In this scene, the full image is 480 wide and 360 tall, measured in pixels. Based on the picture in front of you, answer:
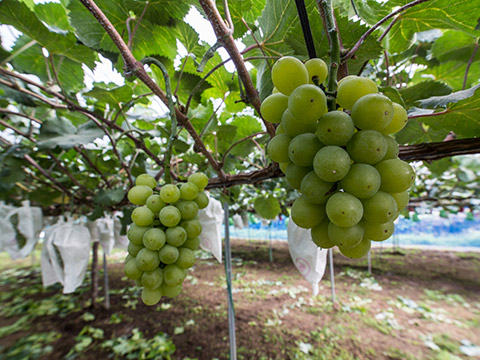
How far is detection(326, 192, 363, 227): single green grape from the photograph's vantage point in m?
0.30

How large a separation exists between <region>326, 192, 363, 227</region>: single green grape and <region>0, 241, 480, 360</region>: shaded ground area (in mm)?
2398

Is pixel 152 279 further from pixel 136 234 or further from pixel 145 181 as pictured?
pixel 145 181

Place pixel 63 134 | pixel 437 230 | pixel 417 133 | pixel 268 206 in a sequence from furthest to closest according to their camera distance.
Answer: pixel 437 230
pixel 268 206
pixel 63 134
pixel 417 133

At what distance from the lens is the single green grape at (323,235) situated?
36 cm

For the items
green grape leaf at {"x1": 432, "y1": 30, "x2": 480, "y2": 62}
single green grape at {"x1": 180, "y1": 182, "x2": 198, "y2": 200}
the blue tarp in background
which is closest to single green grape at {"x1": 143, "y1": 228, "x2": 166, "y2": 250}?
single green grape at {"x1": 180, "y1": 182, "x2": 198, "y2": 200}

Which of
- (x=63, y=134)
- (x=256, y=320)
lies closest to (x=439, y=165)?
(x=63, y=134)

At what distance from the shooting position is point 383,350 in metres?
2.36

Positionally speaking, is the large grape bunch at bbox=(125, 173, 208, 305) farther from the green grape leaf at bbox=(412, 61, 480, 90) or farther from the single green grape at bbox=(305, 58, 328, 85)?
the green grape leaf at bbox=(412, 61, 480, 90)

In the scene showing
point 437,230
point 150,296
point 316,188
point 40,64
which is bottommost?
point 437,230

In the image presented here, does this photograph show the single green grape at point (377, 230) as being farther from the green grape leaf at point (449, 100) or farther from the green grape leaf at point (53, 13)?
the green grape leaf at point (53, 13)

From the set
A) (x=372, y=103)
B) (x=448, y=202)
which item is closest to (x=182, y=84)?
(x=372, y=103)

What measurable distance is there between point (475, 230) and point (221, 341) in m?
9.40

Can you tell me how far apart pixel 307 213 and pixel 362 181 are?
9 cm

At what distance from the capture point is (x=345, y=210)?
30 centimetres
